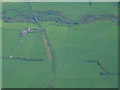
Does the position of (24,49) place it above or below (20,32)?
below

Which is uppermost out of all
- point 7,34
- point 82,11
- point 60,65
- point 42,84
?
point 82,11

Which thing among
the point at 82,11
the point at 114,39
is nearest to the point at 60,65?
the point at 114,39

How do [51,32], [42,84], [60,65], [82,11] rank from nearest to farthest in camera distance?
1. [42,84]
2. [60,65]
3. [51,32]
4. [82,11]

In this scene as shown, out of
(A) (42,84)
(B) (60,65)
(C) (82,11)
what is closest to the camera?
(A) (42,84)

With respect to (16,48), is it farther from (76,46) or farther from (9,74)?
(76,46)

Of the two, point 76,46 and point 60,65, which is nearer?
point 60,65

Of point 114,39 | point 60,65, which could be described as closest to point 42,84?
point 60,65

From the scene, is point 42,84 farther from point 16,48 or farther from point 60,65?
point 16,48

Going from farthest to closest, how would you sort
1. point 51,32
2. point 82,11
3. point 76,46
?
point 82,11 → point 51,32 → point 76,46
